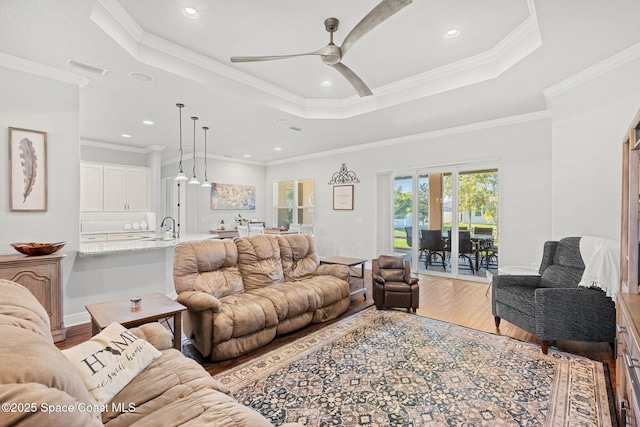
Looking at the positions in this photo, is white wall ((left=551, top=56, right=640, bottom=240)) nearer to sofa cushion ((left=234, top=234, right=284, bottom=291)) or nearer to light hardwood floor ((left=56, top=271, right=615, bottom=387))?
light hardwood floor ((left=56, top=271, right=615, bottom=387))

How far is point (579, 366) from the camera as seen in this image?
2.44m

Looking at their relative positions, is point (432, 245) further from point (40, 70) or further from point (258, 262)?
point (40, 70)

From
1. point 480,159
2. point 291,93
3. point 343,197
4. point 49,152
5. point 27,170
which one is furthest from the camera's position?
point 343,197

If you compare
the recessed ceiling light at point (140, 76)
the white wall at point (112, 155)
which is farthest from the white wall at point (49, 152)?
the white wall at point (112, 155)

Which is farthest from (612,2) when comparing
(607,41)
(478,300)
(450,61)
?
(478,300)

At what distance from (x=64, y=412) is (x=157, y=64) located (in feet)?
10.8

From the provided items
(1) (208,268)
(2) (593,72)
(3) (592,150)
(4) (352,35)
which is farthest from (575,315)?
(1) (208,268)

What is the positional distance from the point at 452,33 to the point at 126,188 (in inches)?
275

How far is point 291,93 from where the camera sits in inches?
170

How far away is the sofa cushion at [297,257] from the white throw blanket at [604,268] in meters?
2.78

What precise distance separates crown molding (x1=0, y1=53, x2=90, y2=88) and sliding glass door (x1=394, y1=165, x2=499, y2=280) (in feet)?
17.3

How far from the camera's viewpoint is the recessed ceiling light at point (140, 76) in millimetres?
3186

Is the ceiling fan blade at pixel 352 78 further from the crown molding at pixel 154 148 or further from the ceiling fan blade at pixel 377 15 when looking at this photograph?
the crown molding at pixel 154 148

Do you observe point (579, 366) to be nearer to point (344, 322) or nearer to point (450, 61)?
point (344, 322)
